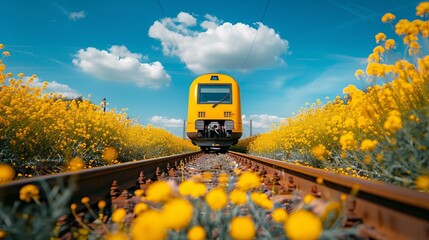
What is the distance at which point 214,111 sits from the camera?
13.2 m

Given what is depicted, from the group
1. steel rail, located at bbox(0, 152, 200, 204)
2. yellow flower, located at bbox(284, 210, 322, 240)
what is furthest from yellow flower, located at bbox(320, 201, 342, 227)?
steel rail, located at bbox(0, 152, 200, 204)

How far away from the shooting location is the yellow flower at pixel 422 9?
8.82 ft

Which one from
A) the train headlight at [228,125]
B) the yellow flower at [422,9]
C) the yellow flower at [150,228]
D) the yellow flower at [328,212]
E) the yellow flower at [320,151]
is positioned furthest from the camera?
the train headlight at [228,125]

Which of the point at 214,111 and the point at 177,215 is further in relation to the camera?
the point at 214,111

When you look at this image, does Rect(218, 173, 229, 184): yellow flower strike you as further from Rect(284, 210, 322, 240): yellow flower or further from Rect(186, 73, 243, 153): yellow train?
Rect(186, 73, 243, 153): yellow train

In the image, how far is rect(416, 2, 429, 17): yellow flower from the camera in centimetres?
269

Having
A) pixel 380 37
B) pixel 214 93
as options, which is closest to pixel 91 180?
pixel 380 37

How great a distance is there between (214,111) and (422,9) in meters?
10.6

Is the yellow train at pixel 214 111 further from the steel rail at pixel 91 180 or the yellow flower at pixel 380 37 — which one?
the yellow flower at pixel 380 37

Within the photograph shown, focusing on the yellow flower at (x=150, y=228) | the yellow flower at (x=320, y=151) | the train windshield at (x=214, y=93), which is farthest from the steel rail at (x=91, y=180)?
the train windshield at (x=214, y=93)

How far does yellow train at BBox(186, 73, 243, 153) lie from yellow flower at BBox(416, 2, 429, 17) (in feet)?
34.2

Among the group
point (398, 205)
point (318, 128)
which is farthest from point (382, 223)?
point (318, 128)

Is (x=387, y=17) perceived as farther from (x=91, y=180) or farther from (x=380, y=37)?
(x=91, y=180)

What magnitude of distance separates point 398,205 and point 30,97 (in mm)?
6164
